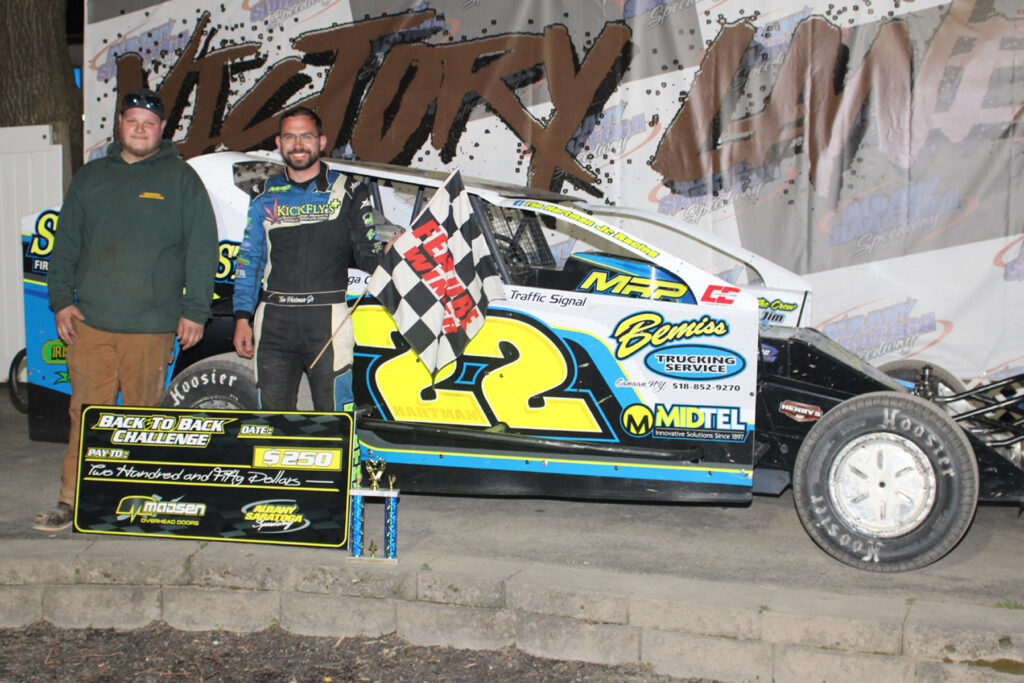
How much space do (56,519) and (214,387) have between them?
40.0 inches

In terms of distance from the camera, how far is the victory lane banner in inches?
171

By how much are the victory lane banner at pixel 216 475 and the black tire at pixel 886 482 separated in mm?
2131

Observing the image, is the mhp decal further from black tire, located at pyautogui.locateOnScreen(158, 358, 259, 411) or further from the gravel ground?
black tire, located at pyautogui.locateOnScreen(158, 358, 259, 411)

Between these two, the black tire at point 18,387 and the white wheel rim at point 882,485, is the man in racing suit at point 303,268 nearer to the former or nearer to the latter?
the white wheel rim at point 882,485

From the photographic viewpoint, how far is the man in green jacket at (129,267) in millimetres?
4598

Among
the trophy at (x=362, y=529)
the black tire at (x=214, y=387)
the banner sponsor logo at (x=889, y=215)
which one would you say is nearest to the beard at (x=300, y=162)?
the black tire at (x=214, y=387)

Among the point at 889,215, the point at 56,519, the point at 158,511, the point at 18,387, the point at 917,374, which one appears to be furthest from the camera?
the point at 18,387

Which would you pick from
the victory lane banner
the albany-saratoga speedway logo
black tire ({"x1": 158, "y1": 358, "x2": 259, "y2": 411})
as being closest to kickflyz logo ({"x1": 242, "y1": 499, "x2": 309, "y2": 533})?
the victory lane banner

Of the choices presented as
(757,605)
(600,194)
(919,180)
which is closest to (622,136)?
(600,194)

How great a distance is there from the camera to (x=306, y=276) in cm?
466

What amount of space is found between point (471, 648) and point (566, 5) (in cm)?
559

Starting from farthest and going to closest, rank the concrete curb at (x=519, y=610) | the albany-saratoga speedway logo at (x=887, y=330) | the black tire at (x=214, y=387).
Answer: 1. the albany-saratoga speedway logo at (x=887, y=330)
2. the black tire at (x=214, y=387)
3. the concrete curb at (x=519, y=610)

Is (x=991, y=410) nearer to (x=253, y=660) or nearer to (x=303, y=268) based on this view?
(x=303, y=268)

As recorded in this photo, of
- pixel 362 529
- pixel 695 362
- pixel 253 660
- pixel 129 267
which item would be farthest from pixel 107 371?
pixel 695 362
